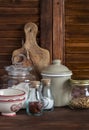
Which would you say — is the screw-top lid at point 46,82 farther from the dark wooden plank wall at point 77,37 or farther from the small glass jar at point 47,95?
the dark wooden plank wall at point 77,37

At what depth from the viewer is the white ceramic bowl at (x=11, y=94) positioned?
1120 millimetres

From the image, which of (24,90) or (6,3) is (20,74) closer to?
(24,90)

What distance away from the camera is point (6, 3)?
4.53ft

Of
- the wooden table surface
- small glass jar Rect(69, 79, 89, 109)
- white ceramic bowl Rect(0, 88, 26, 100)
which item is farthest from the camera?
small glass jar Rect(69, 79, 89, 109)

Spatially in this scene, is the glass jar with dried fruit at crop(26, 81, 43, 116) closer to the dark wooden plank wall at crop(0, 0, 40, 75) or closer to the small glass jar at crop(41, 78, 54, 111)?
the small glass jar at crop(41, 78, 54, 111)

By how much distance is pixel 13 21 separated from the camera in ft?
4.56

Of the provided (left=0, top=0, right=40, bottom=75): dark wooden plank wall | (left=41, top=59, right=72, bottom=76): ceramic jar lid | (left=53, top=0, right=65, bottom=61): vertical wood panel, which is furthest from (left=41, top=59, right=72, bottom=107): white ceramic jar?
(left=0, top=0, right=40, bottom=75): dark wooden plank wall

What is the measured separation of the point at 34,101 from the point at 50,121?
0.43 feet

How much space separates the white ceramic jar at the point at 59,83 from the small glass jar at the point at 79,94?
3 cm

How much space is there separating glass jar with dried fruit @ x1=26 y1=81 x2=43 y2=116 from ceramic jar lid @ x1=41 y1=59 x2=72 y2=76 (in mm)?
106

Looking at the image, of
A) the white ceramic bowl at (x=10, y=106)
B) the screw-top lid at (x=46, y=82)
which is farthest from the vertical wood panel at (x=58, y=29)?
the white ceramic bowl at (x=10, y=106)

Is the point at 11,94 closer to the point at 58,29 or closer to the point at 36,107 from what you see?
the point at 36,107

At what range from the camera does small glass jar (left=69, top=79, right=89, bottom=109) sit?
1231mm

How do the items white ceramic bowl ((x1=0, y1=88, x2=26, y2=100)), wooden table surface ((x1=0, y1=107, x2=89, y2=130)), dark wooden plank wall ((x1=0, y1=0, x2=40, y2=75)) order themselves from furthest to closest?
dark wooden plank wall ((x1=0, y1=0, x2=40, y2=75)), white ceramic bowl ((x1=0, y1=88, x2=26, y2=100)), wooden table surface ((x1=0, y1=107, x2=89, y2=130))
